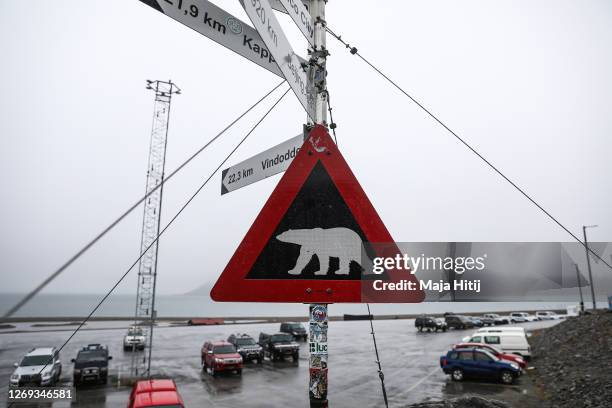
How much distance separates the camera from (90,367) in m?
18.5

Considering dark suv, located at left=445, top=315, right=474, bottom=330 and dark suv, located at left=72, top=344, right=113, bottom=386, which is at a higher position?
dark suv, located at left=72, top=344, right=113, bottom=386

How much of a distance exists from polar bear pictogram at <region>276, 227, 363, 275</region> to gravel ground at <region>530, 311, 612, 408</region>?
12454 millimetres

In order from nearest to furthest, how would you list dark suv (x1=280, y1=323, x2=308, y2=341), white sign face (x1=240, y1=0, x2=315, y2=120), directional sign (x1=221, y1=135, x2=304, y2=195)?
white sign face (x1=240, y1=0, x2=315, y2=120), directional sign (x1=221, y1=135, x2=304, y2=195), dark suv (x1=280, y1=323, x2=308, y2=341)

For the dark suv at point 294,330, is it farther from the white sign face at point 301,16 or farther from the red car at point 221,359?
the white sign face at point 301,16

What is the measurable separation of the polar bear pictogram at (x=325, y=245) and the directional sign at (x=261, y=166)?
4.58 ft

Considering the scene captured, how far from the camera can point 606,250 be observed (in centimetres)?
475

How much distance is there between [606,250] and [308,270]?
4.42 metres

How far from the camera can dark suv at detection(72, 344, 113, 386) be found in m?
18.3

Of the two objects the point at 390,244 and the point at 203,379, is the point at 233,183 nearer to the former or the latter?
the point at 390,244

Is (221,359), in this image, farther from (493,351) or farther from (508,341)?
(508,341)

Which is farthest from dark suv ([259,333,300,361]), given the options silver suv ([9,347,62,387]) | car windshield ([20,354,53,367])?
car windshield ([20,354,53,367])

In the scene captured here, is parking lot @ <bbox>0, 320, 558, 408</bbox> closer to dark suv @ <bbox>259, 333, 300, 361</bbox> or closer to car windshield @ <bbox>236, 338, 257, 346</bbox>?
dark suv @ <bbox>259, 333, 300, 361</bbox>

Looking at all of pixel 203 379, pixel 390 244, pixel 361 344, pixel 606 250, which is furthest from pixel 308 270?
pixel 361 344

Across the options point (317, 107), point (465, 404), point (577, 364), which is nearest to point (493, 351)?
point (577, 364)
